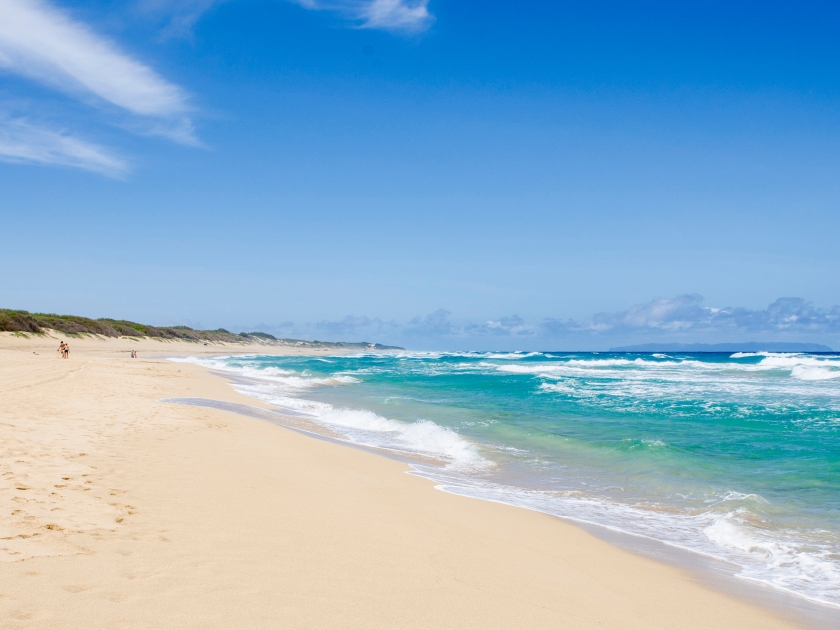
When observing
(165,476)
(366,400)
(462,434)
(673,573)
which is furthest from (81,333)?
(673,573)

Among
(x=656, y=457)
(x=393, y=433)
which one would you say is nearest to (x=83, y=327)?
(x=393, y=433)

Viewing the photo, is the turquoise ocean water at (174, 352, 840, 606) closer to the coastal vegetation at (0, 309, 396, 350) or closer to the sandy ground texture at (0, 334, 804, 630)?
the sandy ground texture at (0, 334, 804, 630)

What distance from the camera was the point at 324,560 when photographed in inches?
161

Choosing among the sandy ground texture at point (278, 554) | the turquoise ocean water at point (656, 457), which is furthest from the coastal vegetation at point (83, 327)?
the sandy ground texture at point (278, 554)

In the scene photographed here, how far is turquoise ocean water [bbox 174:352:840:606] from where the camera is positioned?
6375mm

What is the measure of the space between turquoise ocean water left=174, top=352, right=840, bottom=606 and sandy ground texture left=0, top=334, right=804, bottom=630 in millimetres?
1320

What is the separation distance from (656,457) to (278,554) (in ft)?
28.7

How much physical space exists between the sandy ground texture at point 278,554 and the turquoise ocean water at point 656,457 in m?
1.32

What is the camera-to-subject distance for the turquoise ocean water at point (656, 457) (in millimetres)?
6375

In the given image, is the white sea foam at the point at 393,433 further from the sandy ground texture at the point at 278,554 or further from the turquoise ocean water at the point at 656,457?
the sandy ground texture at the point at 278,554

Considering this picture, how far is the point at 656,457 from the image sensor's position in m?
10.7

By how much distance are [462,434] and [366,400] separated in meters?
7.98

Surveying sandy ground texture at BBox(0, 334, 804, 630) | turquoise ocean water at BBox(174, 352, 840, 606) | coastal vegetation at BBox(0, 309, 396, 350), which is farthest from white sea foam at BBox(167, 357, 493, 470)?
coastal vegetation at BBox(0, 309, 396, 350)

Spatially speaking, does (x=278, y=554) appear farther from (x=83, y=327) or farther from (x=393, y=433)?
(x=83, y=327)
